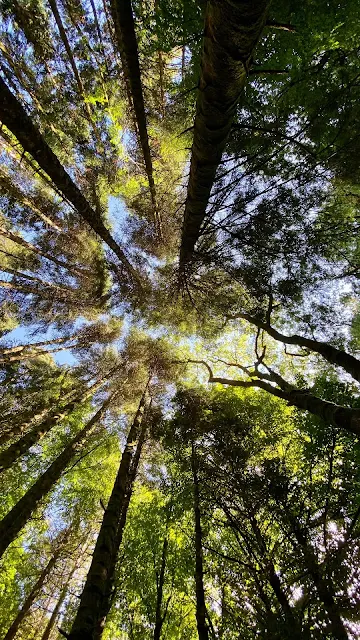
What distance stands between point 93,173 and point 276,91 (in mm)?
6189

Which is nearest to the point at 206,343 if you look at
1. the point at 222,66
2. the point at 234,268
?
the point at 234,268

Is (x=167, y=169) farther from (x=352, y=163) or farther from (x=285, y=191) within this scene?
(x=352, y=163)

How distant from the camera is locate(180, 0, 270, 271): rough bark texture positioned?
1985 mm

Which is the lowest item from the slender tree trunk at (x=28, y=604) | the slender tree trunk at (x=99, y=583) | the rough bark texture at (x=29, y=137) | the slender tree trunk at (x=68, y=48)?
the slender tree trunk at (x=28, y=604)

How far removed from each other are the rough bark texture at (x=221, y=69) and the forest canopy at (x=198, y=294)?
0.06ft

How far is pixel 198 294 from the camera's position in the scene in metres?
8.80

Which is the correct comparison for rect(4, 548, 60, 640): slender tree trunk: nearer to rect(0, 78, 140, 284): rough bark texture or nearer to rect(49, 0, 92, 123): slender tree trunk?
rect(0, 78, 140, 284): rough bark texture

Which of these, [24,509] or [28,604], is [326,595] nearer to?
[24,509]

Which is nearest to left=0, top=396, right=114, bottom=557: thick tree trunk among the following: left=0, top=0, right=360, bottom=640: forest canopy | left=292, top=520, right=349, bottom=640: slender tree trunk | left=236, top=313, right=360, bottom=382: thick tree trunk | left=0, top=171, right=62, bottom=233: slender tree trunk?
left=0, top=0, right=360, bottom=640: forest canopy

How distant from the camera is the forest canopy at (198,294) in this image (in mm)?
3654

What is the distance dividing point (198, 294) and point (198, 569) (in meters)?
6.31

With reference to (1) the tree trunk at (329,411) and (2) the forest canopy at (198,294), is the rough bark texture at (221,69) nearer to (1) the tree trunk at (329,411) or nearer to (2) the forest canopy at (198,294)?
(2) the forest canopy at (198,294)

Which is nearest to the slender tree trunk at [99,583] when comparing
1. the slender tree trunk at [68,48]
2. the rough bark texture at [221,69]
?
the rough bark texture at [221,69]

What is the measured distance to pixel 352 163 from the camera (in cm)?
507
